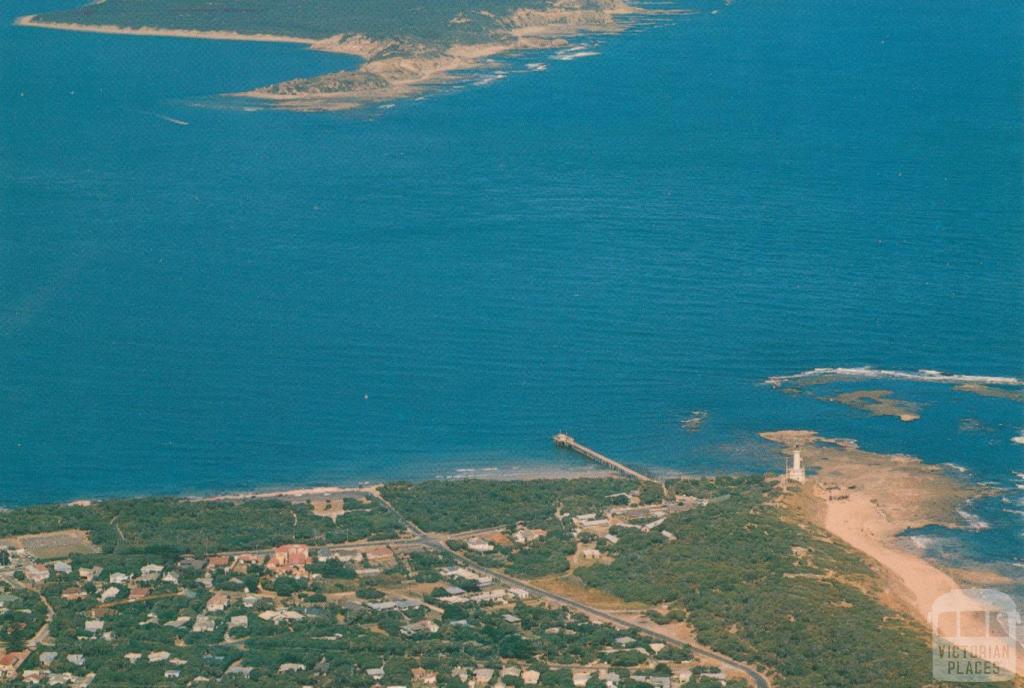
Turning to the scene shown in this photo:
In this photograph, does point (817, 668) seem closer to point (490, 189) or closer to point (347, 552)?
point (347, 552)

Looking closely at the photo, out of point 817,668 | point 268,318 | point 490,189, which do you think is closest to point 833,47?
point 490,189

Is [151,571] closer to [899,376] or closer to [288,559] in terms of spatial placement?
[288,559]

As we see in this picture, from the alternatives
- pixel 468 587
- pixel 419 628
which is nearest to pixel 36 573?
pixel 419 628

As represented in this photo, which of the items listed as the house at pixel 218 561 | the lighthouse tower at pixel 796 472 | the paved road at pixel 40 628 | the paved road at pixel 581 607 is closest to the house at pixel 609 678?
the paved road at pixel 581 607

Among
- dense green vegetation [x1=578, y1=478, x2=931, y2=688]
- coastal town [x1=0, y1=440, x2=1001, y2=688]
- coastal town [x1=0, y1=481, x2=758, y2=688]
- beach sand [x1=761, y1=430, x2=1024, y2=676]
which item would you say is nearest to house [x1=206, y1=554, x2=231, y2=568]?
coastal town [x1=0, y1=481, x2=758, y2=688]

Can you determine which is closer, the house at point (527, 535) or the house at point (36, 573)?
the house at point (36, 573)

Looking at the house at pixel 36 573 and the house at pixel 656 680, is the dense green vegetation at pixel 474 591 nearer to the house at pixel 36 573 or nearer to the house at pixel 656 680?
the house at pixel 36 573
